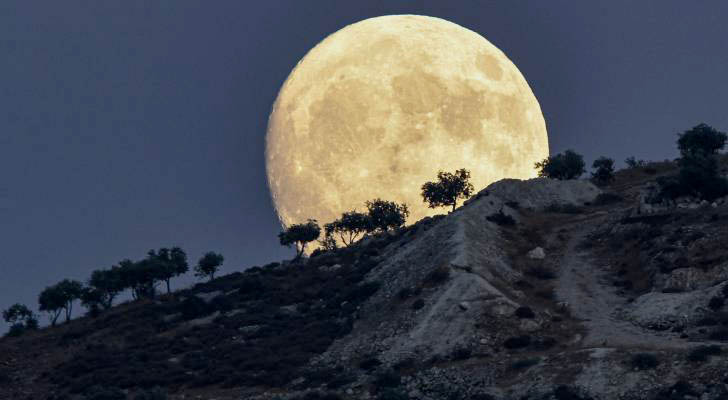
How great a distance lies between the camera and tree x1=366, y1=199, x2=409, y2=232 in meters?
129

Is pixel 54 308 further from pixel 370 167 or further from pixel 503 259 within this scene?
pixel 503 259

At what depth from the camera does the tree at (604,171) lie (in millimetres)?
137375

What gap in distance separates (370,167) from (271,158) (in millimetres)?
15218

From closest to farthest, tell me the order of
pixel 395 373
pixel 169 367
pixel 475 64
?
pixel 395 373
pixel 169 367
pixel 475 64

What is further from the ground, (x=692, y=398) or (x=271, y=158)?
(x=271, y=158)

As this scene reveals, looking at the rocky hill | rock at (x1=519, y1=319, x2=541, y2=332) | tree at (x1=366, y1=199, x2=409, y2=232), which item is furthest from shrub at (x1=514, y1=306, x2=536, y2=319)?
tree at (x1=366, y1=199, x2=409, y2=232)

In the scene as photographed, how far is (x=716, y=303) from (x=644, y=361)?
1357 cm

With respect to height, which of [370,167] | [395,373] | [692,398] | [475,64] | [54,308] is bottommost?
[692,398]

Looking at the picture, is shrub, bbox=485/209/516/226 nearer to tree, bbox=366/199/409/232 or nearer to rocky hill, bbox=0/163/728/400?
rocky hill, bbox=0/163/728/400

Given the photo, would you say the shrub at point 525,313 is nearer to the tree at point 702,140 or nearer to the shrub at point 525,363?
the shrub at point 525,363

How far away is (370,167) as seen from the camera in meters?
122

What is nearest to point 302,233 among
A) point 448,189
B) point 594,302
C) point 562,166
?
point 448,189

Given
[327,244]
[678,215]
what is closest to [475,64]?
[327,244]

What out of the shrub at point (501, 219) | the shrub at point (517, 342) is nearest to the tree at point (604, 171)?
the shrub at point (501, 219)
